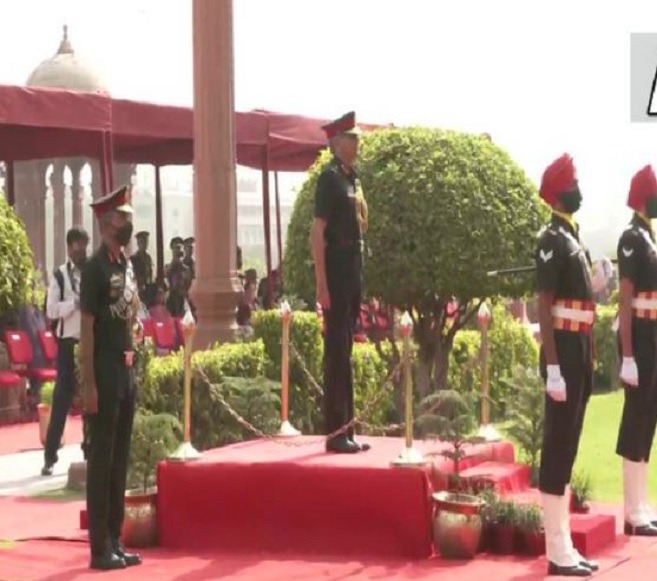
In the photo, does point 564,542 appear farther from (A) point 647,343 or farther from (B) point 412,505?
(A) point 647,343

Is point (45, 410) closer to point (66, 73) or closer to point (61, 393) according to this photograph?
point (61, 393)

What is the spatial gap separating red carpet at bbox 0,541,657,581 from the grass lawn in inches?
108

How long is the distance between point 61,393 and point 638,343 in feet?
15.6

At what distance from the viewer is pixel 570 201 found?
28.0ft

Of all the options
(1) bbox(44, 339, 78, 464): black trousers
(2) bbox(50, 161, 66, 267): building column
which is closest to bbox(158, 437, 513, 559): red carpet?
(1) bbox(44, 339, 78, 464): black trousers

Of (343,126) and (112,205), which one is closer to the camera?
(112,205)

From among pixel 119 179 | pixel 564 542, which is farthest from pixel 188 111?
pixel 564 542

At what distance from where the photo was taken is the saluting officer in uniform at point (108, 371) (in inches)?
340

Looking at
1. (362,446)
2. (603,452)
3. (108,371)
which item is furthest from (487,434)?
(603,452)

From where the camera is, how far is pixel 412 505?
8898 millimetres

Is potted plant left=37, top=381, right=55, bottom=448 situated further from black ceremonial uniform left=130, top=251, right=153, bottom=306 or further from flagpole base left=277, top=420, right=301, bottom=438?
black ceremonial uniform left=130, top=251, right=153, bottom=306

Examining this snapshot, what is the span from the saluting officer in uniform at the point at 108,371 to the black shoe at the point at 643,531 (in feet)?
9.53

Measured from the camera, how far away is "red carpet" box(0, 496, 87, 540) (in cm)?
991

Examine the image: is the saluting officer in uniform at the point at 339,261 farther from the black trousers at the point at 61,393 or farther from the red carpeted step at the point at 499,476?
the black trousers at the point at 61,393
